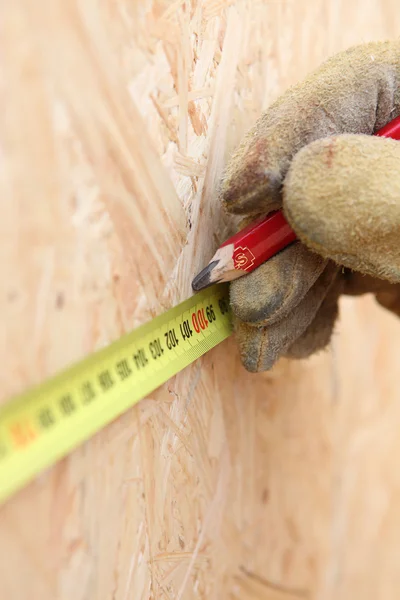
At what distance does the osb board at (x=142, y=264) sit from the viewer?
0.49 metres

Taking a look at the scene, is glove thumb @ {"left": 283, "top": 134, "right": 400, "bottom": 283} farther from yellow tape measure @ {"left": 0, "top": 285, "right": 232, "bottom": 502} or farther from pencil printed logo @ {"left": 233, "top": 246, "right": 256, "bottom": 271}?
yellow tape measure @ {"left": 0, "top": 285, "right": 232, "bottom": 502}

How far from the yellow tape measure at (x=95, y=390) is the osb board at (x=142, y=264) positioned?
0.02 meters

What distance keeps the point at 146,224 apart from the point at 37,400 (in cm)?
24

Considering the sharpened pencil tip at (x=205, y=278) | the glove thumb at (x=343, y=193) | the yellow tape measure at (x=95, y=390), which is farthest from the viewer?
the sharpened pencil tip at (x=205, y=278)

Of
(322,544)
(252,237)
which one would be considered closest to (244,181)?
(252,237)

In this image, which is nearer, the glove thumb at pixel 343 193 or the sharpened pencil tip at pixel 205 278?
the glove thumb at pixel 343 193

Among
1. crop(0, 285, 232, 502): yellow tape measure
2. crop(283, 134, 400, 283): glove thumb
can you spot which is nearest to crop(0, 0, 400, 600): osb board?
crop(0, 285, 232, 502): yellow tape measure

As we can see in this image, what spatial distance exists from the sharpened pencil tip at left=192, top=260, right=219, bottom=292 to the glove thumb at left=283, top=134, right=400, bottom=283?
13 centimetres

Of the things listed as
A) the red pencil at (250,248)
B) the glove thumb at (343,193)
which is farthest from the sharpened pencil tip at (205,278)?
the glove thumb at (343,193)

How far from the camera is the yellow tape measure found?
0.46 m

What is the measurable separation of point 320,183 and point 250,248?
121 mm

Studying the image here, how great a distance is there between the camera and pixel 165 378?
64cm

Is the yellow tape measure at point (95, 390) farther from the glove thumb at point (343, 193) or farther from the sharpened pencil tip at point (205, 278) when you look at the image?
the glove thumb at point (343, 193)

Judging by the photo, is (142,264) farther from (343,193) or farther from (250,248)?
(343,193)
